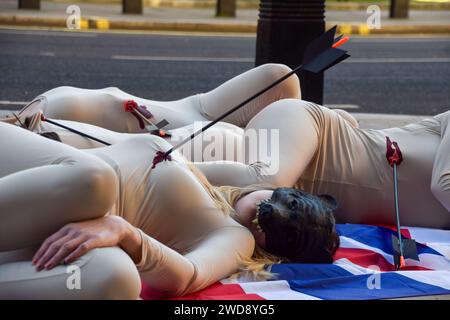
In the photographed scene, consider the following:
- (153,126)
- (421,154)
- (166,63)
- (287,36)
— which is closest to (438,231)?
(421,154)

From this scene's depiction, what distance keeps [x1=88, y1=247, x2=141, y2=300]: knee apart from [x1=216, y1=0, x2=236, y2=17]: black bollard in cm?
1363

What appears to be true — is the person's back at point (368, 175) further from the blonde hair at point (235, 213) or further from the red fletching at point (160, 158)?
the red fletching at point (160, 158)

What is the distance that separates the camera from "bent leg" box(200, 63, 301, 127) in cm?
457

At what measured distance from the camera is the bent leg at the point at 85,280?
2.82m

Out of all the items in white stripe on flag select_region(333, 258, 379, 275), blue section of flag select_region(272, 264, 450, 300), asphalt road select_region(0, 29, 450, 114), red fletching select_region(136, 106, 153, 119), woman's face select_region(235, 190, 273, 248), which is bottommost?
asphalt road select_region(0, 29, 450, 114)

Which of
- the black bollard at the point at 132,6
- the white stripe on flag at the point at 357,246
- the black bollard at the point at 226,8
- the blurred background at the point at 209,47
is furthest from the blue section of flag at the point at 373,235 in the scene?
the black bollard at the point at 226,8

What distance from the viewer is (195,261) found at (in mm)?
3291

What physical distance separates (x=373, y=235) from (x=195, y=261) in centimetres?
112

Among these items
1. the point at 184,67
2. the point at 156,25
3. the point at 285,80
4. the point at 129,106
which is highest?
the point at 285,80

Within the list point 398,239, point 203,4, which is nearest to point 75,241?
point 398,239

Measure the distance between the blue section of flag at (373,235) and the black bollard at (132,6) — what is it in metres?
11.8

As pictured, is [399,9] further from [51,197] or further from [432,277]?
[51,197]

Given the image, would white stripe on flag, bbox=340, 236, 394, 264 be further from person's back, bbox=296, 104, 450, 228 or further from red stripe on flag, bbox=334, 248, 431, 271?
person's back, bbox=296, 104, 450, 228

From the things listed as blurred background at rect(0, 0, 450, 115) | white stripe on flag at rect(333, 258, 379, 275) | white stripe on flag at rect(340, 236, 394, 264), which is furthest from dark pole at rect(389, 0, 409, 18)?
white stripe on flag at rect(333, 258, 379, 275)
